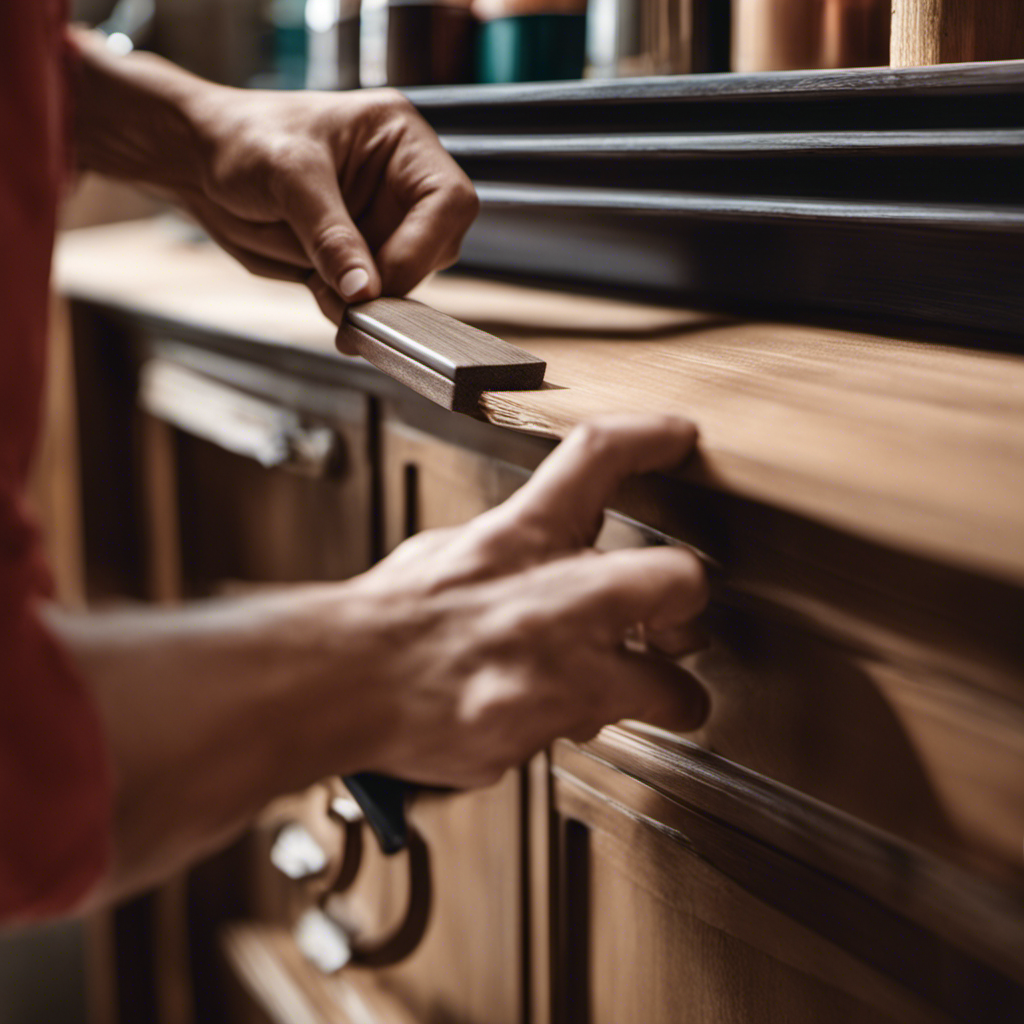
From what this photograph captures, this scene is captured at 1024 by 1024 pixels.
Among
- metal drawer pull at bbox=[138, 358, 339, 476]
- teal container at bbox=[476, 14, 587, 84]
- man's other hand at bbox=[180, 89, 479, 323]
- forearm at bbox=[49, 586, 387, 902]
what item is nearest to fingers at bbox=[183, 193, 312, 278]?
man's other hand at bbox=[180, 89, 479, 323]

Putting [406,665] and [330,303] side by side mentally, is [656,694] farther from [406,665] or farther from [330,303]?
[330,303]

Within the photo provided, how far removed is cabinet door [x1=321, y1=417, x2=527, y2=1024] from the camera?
1.98 ft

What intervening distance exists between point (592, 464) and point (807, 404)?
0.10 meters

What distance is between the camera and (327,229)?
23.5 inches

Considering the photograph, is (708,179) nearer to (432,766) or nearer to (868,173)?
(868,173)

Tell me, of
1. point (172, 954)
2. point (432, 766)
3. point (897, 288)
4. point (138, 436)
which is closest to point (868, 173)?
point (897, 288)

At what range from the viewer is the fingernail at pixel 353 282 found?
570mm

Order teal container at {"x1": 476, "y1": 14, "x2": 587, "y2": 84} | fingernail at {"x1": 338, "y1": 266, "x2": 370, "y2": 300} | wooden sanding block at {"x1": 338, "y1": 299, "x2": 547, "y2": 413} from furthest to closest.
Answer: teal container at {"x1": 476, "y1": 14, "x2": 587, "y2": 84} < fingernail at {"x1": 338, "y1": 266, "x2": 370, "y2": 300} < wooden sanding block at {"x1": 338, "y1": 299, "x2": 547, "y2": 413}

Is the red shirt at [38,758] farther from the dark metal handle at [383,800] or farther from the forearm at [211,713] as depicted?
the dark metal handle at [383,800]

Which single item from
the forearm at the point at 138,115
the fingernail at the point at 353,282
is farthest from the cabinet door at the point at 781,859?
the forearm at the point at 138,115

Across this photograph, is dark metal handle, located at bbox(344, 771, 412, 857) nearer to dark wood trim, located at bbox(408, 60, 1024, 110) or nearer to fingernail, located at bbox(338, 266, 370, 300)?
fingernail, located at bbox(338, 266, 370, 300)

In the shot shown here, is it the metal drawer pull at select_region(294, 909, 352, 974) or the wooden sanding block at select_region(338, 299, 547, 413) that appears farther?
the metal drawer pull at select_region(294, 909, 352, 974)

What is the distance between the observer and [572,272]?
79 cm

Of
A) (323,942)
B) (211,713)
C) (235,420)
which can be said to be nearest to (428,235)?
(235,420)
